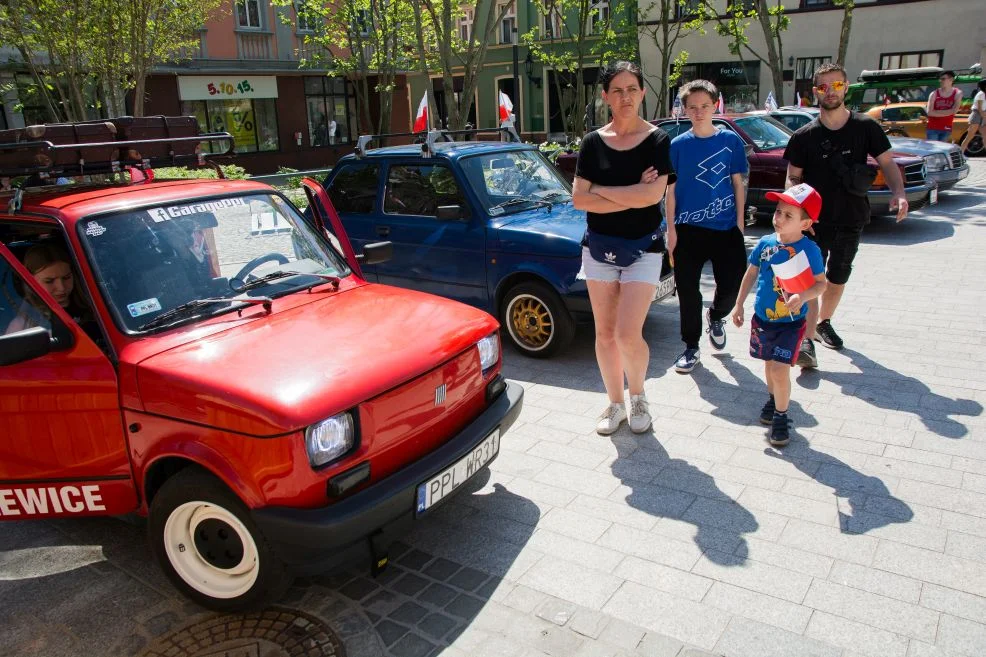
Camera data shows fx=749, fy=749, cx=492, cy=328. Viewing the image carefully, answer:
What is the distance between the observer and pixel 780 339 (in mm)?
4316

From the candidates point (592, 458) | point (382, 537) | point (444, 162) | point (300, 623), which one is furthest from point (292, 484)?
point (444, 162)

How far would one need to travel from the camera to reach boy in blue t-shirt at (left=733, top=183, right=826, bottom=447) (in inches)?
165

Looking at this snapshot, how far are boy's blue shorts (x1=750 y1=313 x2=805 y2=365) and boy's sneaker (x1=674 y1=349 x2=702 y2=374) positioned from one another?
1.39m


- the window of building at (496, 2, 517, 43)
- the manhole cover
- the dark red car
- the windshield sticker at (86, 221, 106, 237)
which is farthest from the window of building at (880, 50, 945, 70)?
the manhole cover

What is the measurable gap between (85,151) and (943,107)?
54.0 ft

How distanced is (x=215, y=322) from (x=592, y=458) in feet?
7.60

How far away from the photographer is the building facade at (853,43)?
26625mm

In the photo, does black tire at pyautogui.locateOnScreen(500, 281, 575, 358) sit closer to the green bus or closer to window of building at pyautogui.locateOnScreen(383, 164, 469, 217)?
window of building at pyautogui.locateOnScreen(383, 164, 469, 217)

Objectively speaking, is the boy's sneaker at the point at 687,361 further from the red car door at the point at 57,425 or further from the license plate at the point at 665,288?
the red car door at the point at 57,425

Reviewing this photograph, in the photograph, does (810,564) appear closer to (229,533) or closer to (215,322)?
(229,533)

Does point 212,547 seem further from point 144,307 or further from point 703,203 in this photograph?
point 703,203

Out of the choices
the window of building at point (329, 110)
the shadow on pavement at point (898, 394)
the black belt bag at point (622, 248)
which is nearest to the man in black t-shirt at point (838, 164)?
the shadow on pavement at point (898, 394)

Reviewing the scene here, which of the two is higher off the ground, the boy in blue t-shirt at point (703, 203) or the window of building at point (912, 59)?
the window of building at point (912, 59)

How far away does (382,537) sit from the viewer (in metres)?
3.01
